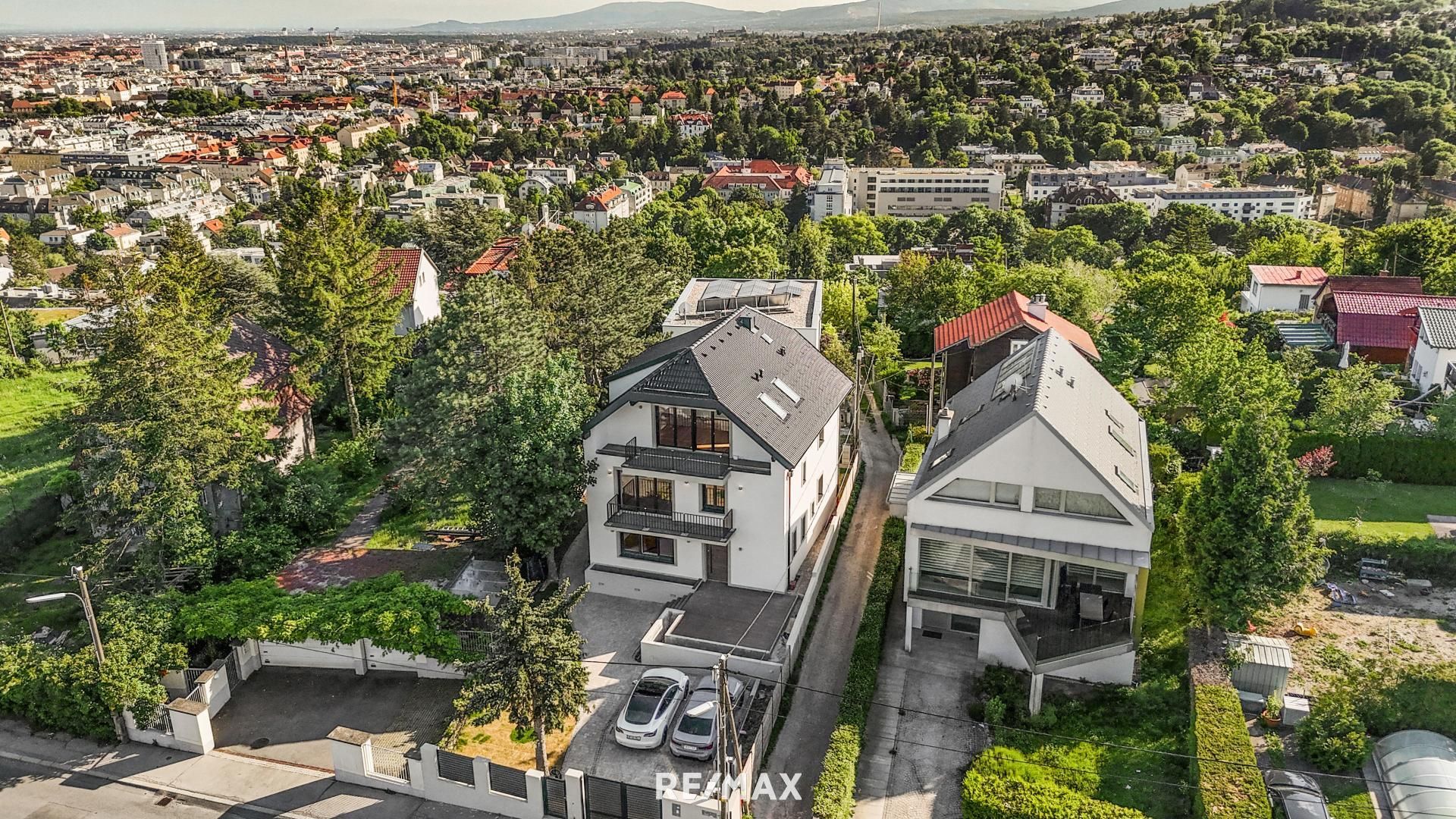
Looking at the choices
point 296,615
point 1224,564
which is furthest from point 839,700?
point 296,615

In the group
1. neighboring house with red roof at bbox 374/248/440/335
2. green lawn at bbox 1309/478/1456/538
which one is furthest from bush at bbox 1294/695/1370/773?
neighboring house with red roof at bbox 374/248/440/335

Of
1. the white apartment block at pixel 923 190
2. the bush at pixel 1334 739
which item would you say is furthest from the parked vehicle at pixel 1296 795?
the white apartment block at pixel 923 190

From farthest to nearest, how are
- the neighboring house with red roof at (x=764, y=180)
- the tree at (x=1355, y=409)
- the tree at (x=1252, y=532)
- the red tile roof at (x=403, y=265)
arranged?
1. the neighboring house with red roof at (x=764, y=180)
2. the red tile roof at (x=403, y=265)
3. the tree at (x=1355, y=409)
4. the tree at (x=1252, y=532)

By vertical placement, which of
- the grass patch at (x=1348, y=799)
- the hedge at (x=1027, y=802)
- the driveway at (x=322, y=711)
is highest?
the hedge at (x=1027, y=802)

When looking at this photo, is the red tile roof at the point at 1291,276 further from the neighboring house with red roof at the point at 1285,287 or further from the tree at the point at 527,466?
the tree at the point at 527,466

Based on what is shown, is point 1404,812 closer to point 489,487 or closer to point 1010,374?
point 1010,374
